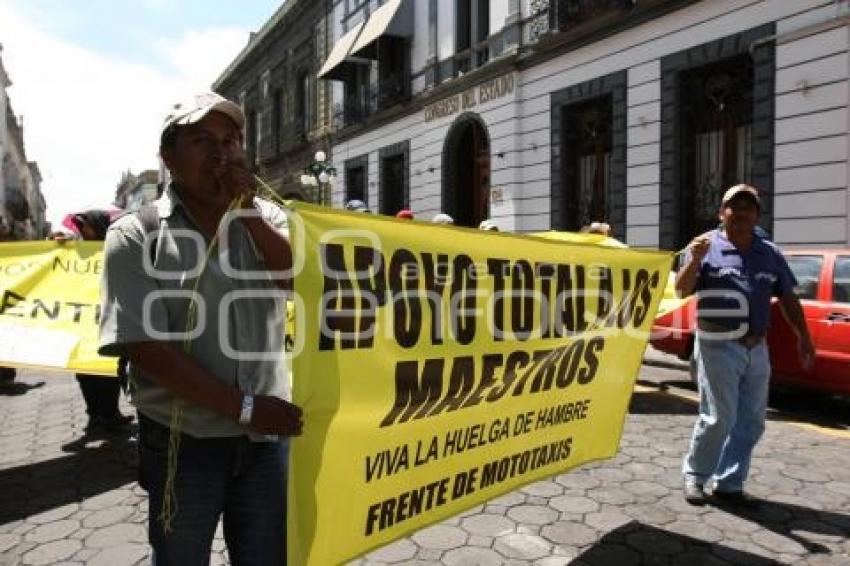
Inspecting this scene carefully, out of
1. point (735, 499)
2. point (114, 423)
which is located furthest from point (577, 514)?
point (114, 423)

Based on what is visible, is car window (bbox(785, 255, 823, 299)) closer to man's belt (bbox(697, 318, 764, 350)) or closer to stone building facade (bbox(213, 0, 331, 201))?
man's belt (bbox(697, 318, 764, 350))

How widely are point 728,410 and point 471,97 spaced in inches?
653

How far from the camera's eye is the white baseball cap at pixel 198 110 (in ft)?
6.34

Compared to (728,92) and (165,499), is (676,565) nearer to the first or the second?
(165,499)

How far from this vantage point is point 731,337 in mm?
4070

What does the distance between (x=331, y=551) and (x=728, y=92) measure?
43.0 feet

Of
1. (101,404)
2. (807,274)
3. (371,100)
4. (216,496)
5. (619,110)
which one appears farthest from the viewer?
(371,100)

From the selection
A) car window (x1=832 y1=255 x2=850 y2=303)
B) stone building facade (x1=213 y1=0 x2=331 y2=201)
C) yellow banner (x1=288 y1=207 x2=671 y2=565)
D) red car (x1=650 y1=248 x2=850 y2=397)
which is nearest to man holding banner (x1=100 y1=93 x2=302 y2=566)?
yellow banner (x1=288 y1=207 x2=671 y2=565)

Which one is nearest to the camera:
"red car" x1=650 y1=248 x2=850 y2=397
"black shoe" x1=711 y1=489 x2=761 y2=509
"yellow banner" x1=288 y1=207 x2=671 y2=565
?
"yellow banner" x1=288 y1=207 x2=671 y2=565

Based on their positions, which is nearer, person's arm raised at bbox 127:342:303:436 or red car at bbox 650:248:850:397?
person's arm raised at bbox 127:342:303:436

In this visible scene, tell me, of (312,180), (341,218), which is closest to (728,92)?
(341,218)

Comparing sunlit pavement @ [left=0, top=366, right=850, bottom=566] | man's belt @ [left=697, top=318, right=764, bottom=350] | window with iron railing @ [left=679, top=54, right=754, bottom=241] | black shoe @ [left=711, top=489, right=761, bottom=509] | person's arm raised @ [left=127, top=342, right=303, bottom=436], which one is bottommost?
sunlit pavement @ [left=0, top=366, right=850, bottom=566]

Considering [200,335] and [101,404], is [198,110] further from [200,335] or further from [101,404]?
[101,404]

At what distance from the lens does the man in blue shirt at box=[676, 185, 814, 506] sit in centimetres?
408
